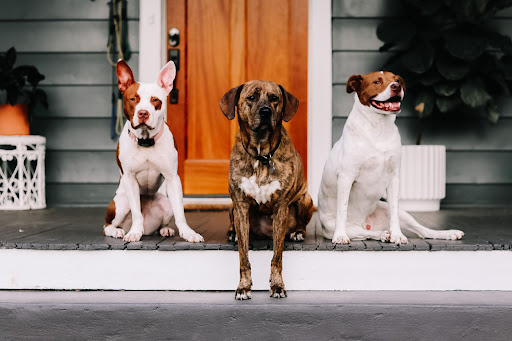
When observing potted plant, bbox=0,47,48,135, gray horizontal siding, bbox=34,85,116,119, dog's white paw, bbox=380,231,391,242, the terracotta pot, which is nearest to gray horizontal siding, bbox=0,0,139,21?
potted plant, bbox=0,47,48,135

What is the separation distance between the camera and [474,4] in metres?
3.86

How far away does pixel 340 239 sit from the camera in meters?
2.59

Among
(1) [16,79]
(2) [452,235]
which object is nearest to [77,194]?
(1) [16,79]

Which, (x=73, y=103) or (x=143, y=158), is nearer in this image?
(x=143, y=158)

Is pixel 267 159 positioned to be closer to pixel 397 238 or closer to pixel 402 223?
pixel 397 238

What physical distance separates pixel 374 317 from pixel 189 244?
897mm

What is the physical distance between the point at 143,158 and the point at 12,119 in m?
1.94

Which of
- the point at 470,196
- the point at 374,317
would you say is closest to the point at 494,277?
the point at 374,317

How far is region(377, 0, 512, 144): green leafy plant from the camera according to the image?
388cm

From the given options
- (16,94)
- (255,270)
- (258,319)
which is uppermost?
(16,94)

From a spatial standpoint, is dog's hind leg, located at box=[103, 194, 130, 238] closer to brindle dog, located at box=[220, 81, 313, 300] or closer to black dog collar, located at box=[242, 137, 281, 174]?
brindle dog, located at box=[220, 81, 313, 300]

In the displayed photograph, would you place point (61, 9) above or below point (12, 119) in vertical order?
above

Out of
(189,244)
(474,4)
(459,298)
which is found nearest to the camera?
(459,298)

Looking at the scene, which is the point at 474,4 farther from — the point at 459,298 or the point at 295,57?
the point at 459,298
